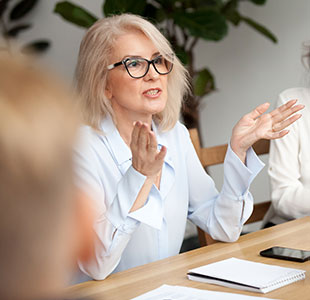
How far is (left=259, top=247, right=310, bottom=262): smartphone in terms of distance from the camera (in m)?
1.47

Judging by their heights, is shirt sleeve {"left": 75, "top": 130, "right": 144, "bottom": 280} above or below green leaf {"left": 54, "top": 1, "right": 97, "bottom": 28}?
below

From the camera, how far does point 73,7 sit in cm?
374

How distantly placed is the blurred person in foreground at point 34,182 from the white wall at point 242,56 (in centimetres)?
380

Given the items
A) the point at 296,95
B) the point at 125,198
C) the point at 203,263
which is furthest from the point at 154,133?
the point at 296,95

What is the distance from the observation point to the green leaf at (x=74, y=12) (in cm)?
374

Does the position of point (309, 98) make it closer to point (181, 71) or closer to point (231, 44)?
point (181, 71)

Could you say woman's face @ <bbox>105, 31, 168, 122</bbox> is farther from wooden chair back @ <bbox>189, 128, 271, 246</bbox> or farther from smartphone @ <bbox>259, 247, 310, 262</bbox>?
smartphone @ <bbox>259, 247, 310, 262</bbox>

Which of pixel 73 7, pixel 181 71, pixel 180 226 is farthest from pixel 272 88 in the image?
pixel 180 226

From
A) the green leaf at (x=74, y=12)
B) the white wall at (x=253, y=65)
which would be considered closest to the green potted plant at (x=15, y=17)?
the green leaf at (x=74, y=12)

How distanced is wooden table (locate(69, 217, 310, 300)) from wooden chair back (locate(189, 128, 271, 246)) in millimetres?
234

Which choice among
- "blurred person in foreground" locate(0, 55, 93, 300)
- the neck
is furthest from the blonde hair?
the neck

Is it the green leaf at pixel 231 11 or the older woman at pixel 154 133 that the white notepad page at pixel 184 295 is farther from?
the green leaf at pixel 231 11

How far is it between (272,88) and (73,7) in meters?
1.61

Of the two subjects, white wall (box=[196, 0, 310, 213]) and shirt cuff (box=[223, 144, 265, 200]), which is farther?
white wall (box=[196, 0, 310, 213])
